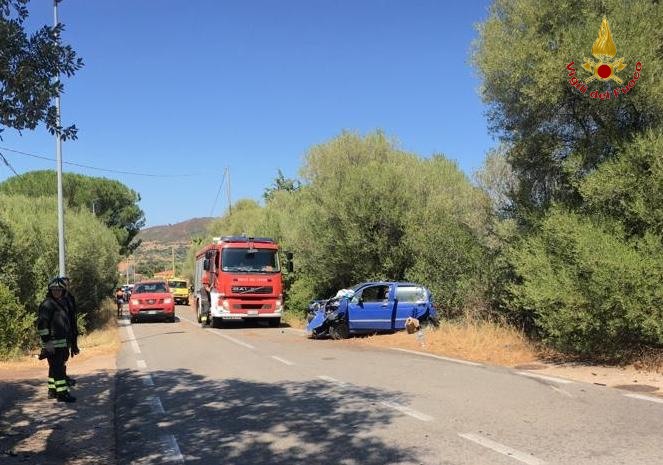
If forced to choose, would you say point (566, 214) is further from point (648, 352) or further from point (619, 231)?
point (648, 352)

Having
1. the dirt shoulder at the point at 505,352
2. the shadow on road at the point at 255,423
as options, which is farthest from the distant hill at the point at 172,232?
the shadow on road at the point at 255,423

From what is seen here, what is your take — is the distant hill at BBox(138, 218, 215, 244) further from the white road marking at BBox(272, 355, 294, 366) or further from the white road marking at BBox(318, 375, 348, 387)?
the white road marking at BBox(318, 375, 348, 387)

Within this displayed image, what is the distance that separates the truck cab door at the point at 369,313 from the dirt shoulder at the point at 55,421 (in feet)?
24.0

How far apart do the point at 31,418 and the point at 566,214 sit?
9.88 metres

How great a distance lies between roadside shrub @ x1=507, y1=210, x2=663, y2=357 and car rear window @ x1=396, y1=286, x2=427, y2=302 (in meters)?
5.61

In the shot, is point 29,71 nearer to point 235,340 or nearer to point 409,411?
point 409,411

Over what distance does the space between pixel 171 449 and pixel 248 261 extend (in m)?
17.5

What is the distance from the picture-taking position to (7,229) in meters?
18.2

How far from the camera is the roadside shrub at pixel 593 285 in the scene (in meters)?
10.4

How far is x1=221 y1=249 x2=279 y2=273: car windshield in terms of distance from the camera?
77.3 ft

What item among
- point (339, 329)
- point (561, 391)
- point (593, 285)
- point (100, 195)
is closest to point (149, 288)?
point (339, 329)

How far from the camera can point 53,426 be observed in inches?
298

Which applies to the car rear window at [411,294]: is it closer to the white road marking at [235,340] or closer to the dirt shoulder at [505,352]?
the dirt shoulder at [505,352]

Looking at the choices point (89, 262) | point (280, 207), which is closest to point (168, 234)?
point (280, 207)
